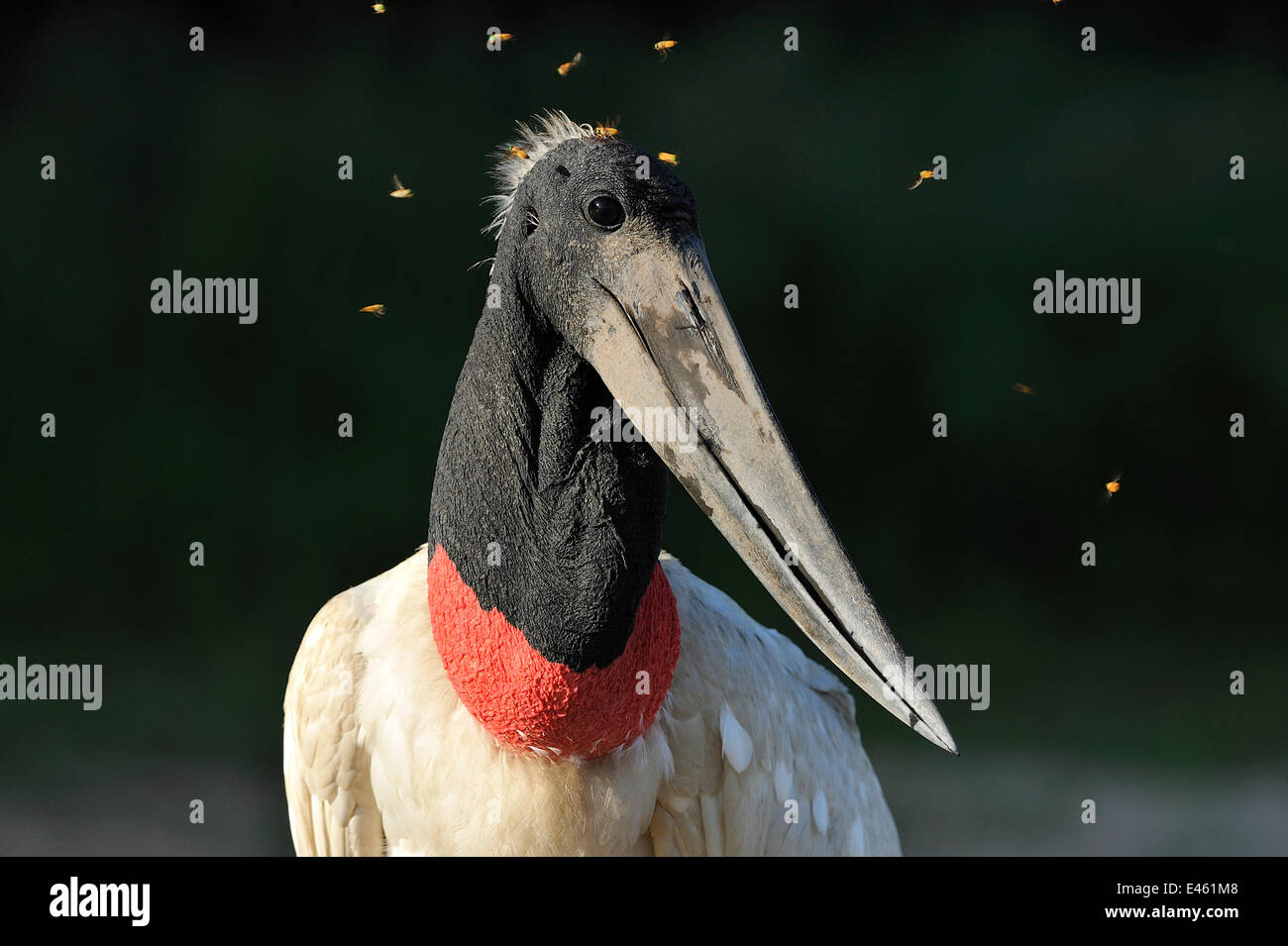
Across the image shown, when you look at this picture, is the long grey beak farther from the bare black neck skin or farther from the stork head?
the bare black neck skin

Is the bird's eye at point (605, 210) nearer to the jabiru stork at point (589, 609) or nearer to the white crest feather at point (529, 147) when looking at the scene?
the jabiru stork at point (589, 609)

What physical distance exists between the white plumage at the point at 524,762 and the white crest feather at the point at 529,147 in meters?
0.67

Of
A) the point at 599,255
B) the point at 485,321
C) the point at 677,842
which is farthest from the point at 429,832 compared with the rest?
the point at 599,255

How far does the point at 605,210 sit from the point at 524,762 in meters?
0.84

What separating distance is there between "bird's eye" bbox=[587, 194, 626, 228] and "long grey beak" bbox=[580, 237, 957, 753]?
6 centimetres

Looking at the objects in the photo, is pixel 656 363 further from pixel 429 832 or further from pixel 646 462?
pixel 429 832

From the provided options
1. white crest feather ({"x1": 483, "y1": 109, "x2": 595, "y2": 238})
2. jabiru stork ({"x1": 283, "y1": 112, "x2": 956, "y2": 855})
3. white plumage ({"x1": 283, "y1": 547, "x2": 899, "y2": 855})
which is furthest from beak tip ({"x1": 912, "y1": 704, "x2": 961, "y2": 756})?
white crest feather ({"x1": 483, "y1": 109, "x2": 595, "y2": 238})

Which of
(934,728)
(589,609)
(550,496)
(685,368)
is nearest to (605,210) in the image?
(685,368)

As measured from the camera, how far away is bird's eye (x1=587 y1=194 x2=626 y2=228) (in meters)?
1.84

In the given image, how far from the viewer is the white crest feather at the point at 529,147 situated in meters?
2.03

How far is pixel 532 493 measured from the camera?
2.02 metres

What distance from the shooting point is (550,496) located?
2.00 meters

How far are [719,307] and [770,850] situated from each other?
109cm

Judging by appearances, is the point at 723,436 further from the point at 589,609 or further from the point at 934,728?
the point at 934,728
